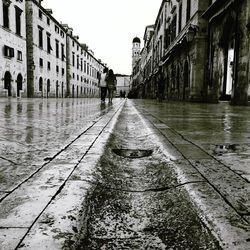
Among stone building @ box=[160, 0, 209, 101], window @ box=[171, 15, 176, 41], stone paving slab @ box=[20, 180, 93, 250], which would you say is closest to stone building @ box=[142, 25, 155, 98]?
window @ box=[171, 15, 176, 41]

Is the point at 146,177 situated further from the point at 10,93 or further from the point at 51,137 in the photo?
the point at 10,93

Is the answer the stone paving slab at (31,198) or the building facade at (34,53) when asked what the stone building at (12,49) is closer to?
the building facade at (34,53)

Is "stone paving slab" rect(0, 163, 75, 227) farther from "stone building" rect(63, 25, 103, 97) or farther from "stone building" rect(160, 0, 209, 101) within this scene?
"stone building" rect(63, 25, 103, 97)

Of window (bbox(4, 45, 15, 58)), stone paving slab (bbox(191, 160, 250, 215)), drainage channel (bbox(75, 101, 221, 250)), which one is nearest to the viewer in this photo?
drainage channel (bbox(75, 101, 221, 250))

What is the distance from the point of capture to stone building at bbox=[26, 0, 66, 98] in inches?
1139

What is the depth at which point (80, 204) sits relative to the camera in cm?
114

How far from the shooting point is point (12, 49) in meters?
24.1

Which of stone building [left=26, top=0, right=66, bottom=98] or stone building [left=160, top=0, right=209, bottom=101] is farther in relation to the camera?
stone building [left=26, top=0, right=66, bottom=98]

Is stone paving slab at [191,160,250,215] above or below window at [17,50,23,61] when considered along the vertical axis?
below

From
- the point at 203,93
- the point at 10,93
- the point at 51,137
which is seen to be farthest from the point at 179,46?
the point at 51,137

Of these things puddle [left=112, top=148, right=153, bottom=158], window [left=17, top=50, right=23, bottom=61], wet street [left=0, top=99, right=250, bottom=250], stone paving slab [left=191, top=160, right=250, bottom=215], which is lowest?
puddle [left=112, top=148, right=153, bottom=158]

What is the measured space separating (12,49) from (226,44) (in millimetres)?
18201

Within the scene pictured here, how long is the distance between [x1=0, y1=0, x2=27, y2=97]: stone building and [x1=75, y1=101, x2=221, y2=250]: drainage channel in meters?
23.1

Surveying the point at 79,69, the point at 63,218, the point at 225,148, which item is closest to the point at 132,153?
the point at 225,148
